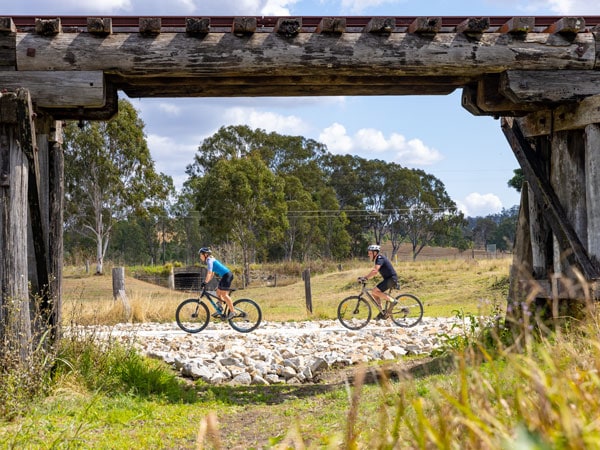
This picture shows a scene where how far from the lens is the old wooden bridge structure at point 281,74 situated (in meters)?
6.98

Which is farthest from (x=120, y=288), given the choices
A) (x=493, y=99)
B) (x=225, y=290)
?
(x=493, y=99)

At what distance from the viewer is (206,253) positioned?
14.1 metres

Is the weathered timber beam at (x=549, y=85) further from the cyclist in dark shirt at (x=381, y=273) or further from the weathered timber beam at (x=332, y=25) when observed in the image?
the cyclist in dark shirt at (x=381, y=273)

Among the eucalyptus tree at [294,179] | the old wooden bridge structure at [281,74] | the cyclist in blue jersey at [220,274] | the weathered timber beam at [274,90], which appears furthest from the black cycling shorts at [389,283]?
the eucalyptus tree at [294,179]

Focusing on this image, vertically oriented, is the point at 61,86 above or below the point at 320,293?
above

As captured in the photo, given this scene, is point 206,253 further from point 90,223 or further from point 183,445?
point 90,223

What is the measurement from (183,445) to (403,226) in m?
59.8

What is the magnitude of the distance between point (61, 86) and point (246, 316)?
323 inches

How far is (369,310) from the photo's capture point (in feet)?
49.9

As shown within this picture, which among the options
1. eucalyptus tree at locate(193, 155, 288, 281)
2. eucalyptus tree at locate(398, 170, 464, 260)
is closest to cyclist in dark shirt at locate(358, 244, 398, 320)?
eucalyptus tree at locate(193, 155, 288, 281)

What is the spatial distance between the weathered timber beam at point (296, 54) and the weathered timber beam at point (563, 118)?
1.43 ft

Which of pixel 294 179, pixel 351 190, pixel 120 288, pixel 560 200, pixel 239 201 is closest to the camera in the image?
pixel 560 200

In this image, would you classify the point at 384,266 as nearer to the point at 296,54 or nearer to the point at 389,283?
the point at 389,283

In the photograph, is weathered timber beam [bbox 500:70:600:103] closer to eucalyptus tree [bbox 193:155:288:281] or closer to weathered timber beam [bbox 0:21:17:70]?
weathered timber beam [bbox 0:21:17:70]
